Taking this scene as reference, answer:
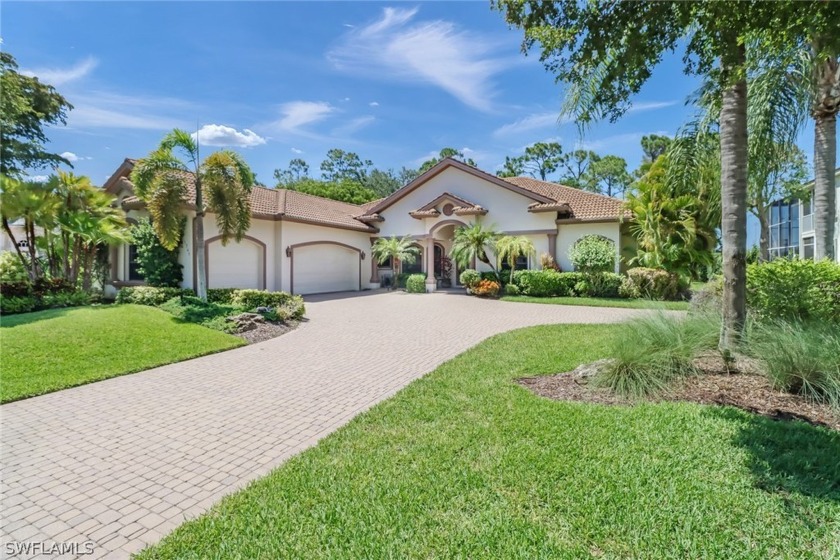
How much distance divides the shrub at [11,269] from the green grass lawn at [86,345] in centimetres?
478

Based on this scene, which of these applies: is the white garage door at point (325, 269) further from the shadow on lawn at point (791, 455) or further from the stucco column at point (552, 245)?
the shadow on lawn at point (791, 455)

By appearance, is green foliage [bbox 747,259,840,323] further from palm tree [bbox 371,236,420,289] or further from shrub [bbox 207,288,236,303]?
palm tree [bbox 371,236,420,289]

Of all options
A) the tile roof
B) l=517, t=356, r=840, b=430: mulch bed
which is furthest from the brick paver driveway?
the tile roof

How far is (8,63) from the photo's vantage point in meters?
21.4

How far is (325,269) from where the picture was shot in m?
22.9

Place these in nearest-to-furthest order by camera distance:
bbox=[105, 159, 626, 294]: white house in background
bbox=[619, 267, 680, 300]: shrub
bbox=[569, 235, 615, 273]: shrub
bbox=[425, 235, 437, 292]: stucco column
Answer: bbox=[619, 267, 680, 300]: shrub, bbox=[105, 159, 626, 294]: white house in background, bbox=[569, 235, 615, 273]: shrub, bbox=[425, 235, 437, 292]: stucco column

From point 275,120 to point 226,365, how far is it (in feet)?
44.7

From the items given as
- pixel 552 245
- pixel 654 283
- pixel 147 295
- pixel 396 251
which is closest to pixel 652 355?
pixel 654 283

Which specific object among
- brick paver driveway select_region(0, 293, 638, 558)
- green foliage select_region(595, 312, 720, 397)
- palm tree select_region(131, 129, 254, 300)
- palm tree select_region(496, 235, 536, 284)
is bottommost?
brick paver driveway select_region(0, 293, 638, 558)

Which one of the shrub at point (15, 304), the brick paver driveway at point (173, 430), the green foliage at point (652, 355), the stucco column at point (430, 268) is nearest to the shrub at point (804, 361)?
the green foliage at point (652, 355)

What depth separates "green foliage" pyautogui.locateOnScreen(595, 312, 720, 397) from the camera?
18.8 feet

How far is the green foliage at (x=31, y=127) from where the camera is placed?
70.7 feet

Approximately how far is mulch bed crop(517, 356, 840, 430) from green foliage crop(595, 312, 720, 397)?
0.16m

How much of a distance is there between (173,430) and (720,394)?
7.36m
